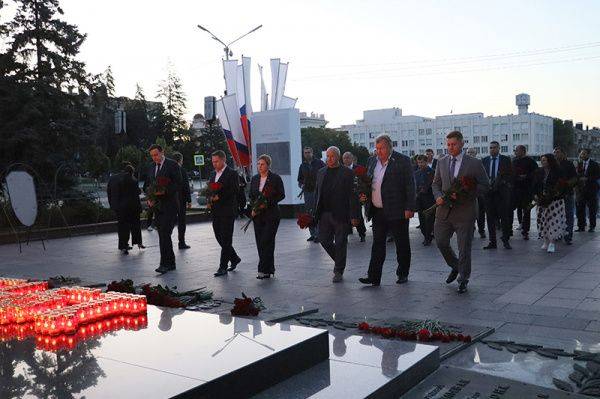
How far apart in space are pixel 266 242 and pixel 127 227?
5.19 meters

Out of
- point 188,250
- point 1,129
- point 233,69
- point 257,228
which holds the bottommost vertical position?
point 188,250

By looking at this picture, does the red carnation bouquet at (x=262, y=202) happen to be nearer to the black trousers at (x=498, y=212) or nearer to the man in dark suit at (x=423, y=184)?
the black trousers at (x=498, y=212)

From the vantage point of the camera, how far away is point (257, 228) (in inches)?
354

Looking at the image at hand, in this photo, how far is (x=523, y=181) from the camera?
1320 cm

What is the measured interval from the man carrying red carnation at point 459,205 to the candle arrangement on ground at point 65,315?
3.78 metres

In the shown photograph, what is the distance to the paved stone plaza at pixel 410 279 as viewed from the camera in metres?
6.12

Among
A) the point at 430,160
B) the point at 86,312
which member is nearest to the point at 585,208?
the point at 430,160

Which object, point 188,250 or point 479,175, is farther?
point 188,250

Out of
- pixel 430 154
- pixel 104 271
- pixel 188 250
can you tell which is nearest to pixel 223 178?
pixel 104 271

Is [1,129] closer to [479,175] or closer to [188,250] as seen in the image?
[188,250]

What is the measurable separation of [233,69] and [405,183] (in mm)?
18128

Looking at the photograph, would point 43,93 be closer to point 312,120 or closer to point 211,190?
point 211,190

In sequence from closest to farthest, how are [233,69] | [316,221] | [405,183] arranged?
[405,183], [316,221], [233,69]

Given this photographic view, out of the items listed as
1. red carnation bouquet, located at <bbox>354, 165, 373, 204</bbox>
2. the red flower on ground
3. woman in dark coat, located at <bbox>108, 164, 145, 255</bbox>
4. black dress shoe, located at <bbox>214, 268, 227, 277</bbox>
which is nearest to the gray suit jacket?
red carnation bouquet, located at <bbox>354, 165, 373, 204</bbox>
